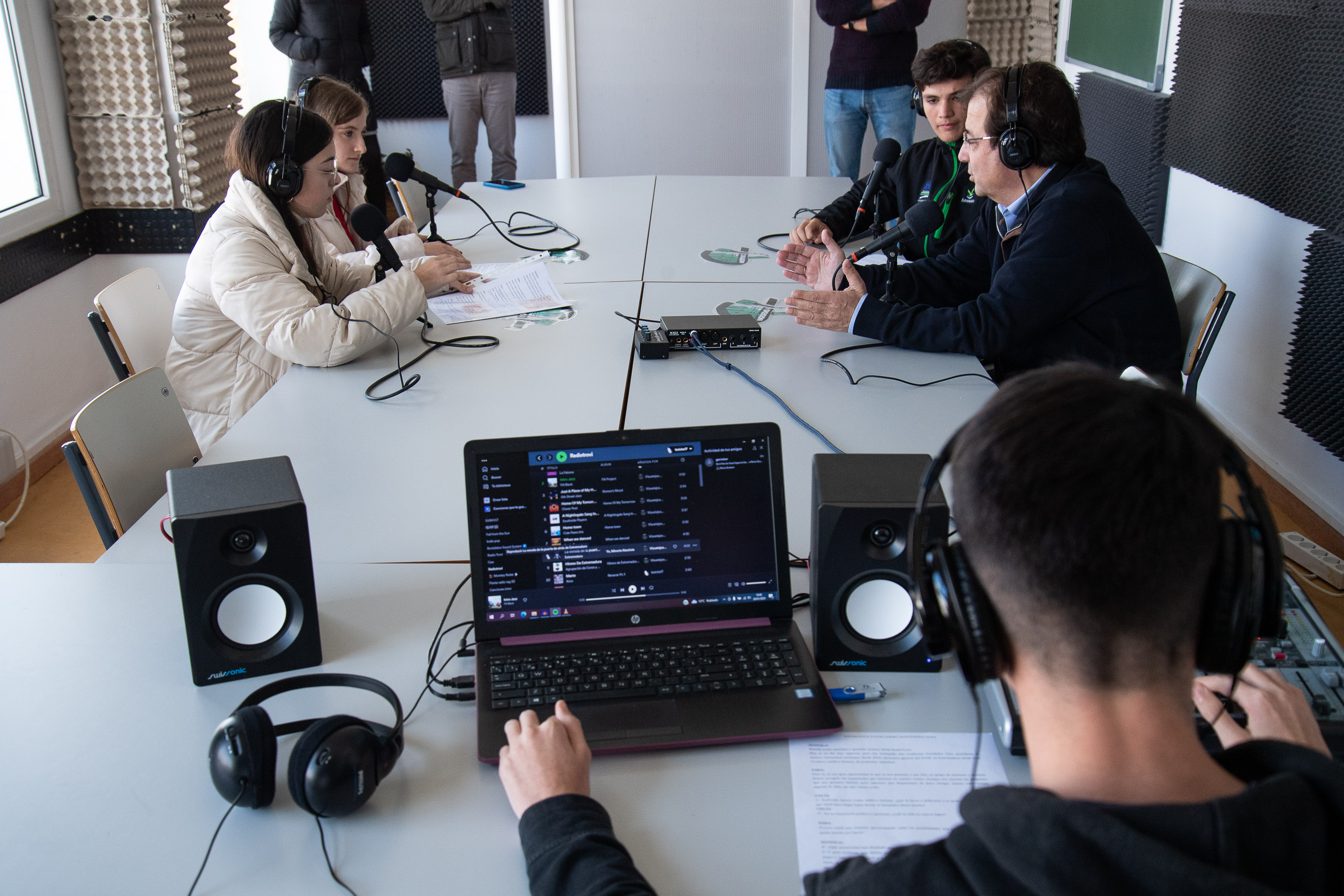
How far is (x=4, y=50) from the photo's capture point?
333 cm

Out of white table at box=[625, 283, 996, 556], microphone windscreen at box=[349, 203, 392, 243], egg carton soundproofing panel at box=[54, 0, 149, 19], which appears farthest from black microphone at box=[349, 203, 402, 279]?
egg carton soundproofing panel at box=[54, 0, 149, 19]

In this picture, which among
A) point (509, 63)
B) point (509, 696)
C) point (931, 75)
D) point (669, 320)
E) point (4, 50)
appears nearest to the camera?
point (509, 696)

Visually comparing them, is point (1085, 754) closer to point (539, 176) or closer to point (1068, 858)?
point (1068, 858)

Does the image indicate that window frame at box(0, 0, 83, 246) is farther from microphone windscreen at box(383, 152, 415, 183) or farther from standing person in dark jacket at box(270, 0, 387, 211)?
microphone windscreen at box(383, 152, 415, 183)

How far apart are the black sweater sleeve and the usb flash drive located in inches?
12.3

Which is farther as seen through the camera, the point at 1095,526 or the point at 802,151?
the point at 802,151

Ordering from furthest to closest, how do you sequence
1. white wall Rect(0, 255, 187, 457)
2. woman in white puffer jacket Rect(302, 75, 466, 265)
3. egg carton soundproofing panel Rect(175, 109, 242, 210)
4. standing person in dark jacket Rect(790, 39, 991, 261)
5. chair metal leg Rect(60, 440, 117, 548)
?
egg carton soundproofing panel Rect(175, 109, 242, 210), white wall Rect(0, 255, 187, 457), standing person in dark jacket Rect(790, 39, 991, 261), woman in white puffer jacket Rect(302, 75, 466, 265), chair metal leg Rect(60, 440, 117, 548)

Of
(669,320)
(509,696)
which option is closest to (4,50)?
(669,320)

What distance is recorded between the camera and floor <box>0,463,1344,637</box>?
278 centimetres

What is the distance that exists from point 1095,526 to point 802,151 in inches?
203

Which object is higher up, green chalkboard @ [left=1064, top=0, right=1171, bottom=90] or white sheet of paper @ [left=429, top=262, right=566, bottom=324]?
green chalkboard @ [left=1064, top=0, right=1171, bottom=90]

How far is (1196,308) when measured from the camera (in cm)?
220

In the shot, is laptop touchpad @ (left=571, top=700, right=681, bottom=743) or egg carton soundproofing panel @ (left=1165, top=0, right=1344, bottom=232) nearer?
laptop touchpad @ (left=571, top=700, right=681, bottom=743)

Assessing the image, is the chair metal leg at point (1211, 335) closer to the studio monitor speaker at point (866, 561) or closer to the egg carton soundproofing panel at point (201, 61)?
the studio monitor speaker at point (866, 561)
